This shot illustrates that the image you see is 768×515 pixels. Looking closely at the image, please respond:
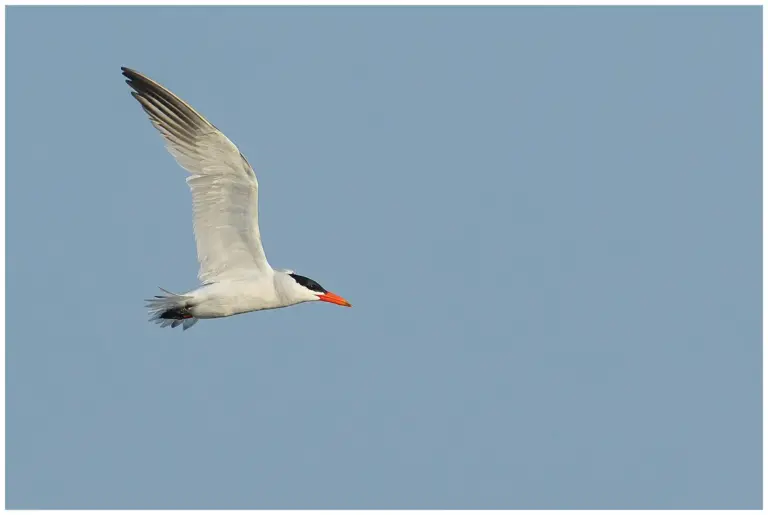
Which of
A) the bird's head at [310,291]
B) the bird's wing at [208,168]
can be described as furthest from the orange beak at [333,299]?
the bird's wing at [208,168]

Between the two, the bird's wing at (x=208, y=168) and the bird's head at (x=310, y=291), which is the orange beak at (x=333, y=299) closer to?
the bird's head at (x=310, y=291)

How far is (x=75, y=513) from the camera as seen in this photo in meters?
18.5

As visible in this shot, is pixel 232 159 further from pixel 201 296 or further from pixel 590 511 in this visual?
pixel 590 511

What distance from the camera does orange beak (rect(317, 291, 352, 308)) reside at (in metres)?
18.8

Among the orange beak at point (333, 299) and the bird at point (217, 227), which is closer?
the bird at point (217, 227)

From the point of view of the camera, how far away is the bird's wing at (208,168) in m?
17.9

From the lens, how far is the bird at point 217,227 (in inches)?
708

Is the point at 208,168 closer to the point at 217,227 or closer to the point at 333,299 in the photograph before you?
the point at 217,227

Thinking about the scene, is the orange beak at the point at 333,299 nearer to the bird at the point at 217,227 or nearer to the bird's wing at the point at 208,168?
the bird at the point at 217,227

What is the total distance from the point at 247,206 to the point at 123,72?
1.90 metres

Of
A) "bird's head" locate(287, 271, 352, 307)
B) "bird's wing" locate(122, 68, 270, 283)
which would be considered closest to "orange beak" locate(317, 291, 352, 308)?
"bird's head" locate(287, 271, 352, 307)

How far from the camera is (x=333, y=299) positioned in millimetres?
18844

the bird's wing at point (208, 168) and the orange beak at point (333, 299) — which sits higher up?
the bird's wing at point (208, 168)

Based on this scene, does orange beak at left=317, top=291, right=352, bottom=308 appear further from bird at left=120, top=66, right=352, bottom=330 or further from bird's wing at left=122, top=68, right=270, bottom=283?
bird's wing at left=122, top=68, right=270, bottom=283
